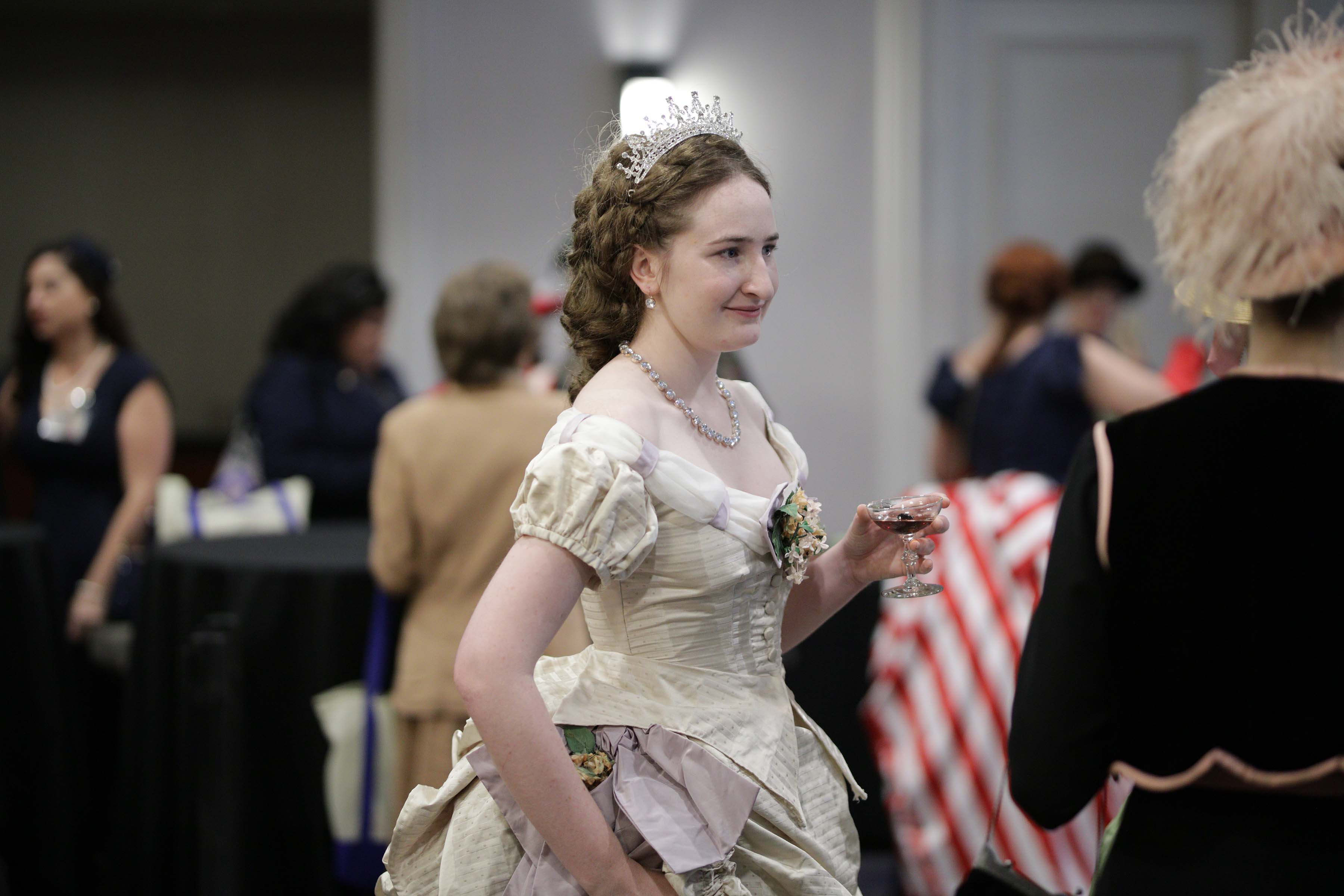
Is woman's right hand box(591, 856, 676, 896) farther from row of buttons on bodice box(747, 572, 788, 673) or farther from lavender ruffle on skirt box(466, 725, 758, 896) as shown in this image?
row of buttons on bodice box(747, 572, 788, 673)

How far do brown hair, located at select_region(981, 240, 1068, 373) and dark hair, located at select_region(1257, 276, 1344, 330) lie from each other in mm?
2574

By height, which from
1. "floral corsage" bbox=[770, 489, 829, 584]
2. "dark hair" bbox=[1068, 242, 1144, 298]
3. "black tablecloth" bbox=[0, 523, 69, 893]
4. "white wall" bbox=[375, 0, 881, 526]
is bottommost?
"black tablecloth" bbox=[0, 523, 69, 893]

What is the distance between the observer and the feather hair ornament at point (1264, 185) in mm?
1143

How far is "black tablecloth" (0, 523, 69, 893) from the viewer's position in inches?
138

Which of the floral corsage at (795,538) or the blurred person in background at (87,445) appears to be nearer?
the floral corsage at (795,538)

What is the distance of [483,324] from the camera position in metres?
2.68

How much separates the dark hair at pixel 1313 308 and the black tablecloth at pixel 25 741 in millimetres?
3348

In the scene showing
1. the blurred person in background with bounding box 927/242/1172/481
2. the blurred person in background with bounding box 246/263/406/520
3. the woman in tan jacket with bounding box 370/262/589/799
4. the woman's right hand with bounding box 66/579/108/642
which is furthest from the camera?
the blurred person in background with bounding box 246/263/406/520

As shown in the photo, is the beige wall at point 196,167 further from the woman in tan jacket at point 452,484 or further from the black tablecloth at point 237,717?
the woman in tan jacket at point 452,484

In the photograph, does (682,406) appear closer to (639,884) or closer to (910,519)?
(910,519)

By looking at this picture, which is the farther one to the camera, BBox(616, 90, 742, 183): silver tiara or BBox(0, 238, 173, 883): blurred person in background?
BBox(0, 238, 173, 883): blurred person in background

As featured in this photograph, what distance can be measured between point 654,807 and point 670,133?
67cm

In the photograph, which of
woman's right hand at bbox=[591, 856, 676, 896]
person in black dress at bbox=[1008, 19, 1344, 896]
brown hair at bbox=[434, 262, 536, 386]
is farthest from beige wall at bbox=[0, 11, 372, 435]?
person in black dress at bbox=[1008, 19, 1344, 896]

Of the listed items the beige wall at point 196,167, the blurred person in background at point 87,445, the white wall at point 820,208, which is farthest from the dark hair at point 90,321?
the beige wall at point 196,167
